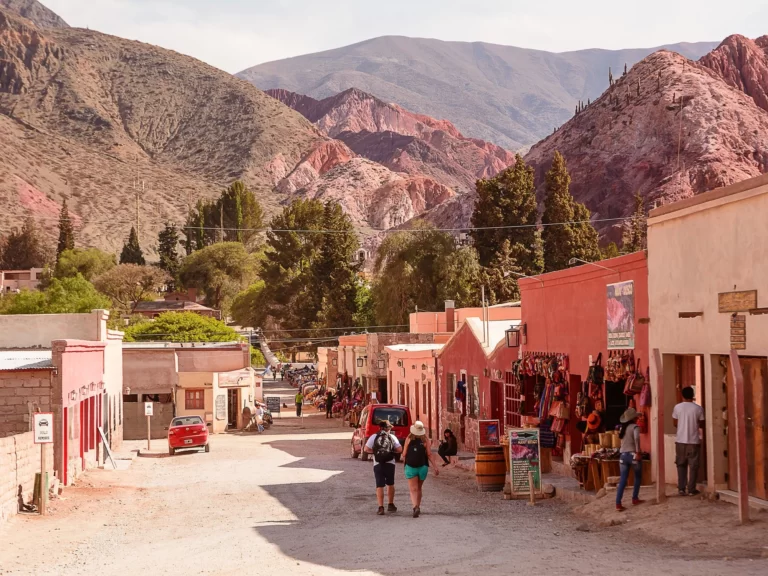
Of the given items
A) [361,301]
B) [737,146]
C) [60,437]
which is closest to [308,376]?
[361,301]

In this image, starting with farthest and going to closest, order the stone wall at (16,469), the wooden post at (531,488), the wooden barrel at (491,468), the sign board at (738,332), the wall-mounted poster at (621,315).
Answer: the wooden barrel at (491,468) < the wall-mounted poster at (621,315) < the wooden post at (531,488) < the stone wall at (16,469) < the sign board at (738,332)

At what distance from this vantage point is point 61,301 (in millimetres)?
111625

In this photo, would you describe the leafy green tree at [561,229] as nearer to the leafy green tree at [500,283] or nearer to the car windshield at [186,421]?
the leafy green tree at [500,283]

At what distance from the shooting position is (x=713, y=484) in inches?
618

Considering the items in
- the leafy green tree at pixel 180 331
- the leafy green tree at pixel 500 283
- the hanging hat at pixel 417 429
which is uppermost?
the leafy green tree at pixel 500 283

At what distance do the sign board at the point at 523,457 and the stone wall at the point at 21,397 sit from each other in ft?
35.4

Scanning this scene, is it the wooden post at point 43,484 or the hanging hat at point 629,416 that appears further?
the wooden post at point 43,484

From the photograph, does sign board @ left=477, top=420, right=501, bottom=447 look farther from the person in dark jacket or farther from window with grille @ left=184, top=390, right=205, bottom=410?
window with grille @ left=184, top=390, right=205, bottom=410

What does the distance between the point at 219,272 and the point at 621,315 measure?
4827 inches

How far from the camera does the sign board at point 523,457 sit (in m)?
19.5

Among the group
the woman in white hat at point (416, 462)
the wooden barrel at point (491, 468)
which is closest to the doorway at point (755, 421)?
the woman in white hat at point (416, 462)

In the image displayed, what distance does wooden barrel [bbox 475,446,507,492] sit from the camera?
21.7 m

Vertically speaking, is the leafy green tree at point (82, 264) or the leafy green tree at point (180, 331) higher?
the leafy green tree at point (82, 264)

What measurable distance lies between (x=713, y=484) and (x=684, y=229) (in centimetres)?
386
